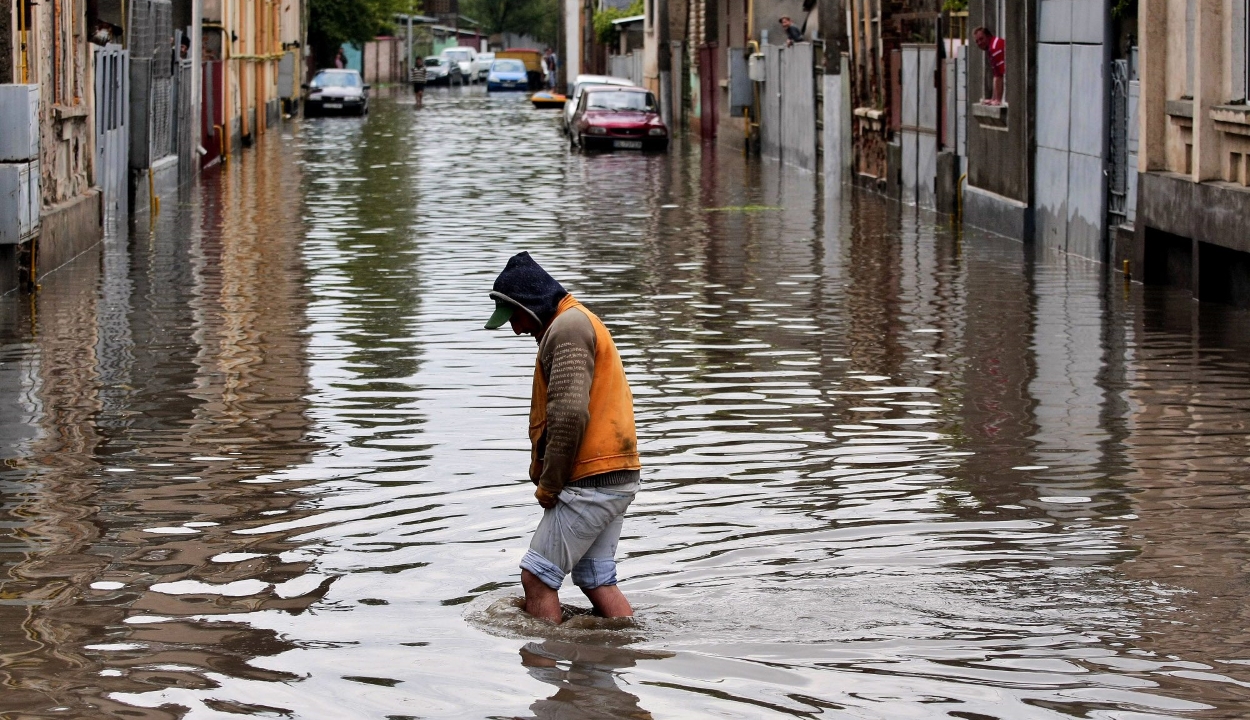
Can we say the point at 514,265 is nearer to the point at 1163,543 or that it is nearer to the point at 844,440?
the point at 1163,543

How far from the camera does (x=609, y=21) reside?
8212cm

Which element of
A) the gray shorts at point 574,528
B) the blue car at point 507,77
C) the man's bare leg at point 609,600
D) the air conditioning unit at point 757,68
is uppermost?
the blue car at point 507,77

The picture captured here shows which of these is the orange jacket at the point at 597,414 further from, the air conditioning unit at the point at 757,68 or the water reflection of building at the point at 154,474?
the air conditioning unit at the point at 757,68

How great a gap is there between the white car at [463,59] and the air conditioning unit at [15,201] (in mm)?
88980

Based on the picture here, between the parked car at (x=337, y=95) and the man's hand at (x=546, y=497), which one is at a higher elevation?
the parked car at (x=337, y=95)

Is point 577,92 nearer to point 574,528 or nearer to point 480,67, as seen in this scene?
point 574,528

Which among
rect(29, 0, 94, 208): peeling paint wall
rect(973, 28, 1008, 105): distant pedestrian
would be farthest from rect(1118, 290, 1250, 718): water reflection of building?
rect(29, 0, 94, 208): peeling paint wall

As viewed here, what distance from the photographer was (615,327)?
1516cm

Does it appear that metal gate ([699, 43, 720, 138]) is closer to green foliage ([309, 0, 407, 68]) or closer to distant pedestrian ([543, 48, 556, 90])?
green foliage ([309, 0, 407, 68])

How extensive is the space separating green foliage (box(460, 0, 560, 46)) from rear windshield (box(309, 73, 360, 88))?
83059mm

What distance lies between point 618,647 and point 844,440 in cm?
399

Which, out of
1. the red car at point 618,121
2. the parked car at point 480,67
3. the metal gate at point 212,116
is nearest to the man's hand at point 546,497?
the metal gate at point 212,116

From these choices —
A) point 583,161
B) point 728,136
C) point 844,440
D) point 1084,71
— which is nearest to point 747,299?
point 1084,71

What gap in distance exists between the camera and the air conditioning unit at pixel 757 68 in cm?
4209
